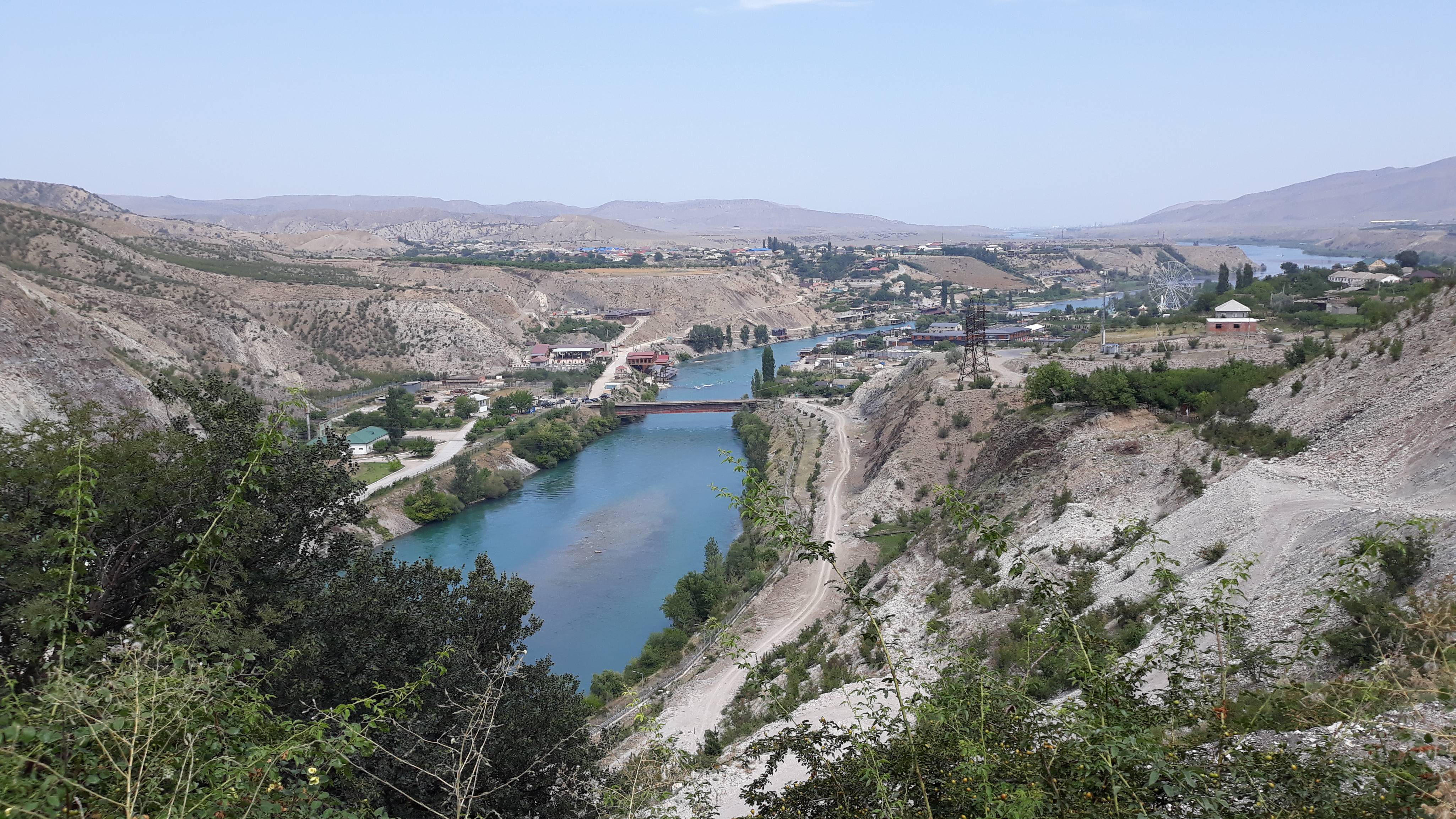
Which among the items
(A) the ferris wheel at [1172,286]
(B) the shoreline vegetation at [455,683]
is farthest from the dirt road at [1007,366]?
(B) the shoreline vegetation at [455,683]

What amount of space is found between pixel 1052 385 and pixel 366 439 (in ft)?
91.7

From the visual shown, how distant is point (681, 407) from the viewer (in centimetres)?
4544

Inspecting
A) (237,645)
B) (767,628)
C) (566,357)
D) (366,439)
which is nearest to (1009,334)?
(566,357)

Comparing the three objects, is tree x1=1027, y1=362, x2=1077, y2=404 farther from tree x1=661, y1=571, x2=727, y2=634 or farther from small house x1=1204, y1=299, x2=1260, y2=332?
tree x1=661, y1=571, x2=727, y2=634

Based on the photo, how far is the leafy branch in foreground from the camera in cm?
312

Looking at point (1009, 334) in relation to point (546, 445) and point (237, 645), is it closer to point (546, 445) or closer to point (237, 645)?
point (546, 445)

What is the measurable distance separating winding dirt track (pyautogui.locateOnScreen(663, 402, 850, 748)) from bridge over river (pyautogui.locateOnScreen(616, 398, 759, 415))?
17320mm

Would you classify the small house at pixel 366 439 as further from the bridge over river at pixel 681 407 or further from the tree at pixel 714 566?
the tree at pixel 714 566

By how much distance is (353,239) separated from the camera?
138875 millimetres

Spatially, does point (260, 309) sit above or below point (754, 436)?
above

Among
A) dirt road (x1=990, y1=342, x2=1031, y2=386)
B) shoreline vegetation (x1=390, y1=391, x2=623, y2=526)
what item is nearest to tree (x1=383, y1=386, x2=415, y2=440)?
shoreline vegetation (x1=390, y1=391, x2=623, y2=526)

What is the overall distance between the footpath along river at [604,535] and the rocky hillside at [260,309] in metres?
12.3

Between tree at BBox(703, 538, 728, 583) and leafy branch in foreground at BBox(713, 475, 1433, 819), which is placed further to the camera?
tree at BBox(703, 538, 728, 583)

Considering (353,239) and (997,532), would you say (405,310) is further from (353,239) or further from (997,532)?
(353,239)
